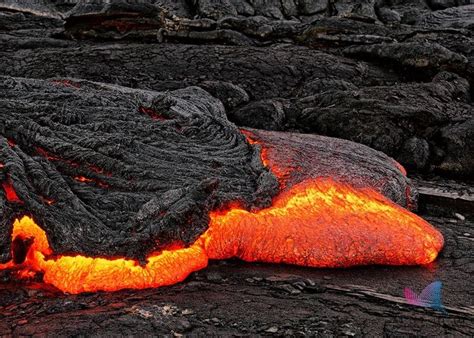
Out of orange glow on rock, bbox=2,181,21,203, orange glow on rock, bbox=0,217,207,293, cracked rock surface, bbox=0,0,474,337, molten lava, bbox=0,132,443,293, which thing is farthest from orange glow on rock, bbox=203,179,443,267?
orange glow on rock, bbox=2,181,21,203

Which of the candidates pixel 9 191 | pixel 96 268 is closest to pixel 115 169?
pixel 9 191

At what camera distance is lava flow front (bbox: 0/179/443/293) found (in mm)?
3455

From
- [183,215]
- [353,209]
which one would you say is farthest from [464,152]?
[183,215]

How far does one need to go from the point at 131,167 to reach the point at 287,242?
54.1 inches

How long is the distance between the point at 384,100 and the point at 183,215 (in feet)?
16.7

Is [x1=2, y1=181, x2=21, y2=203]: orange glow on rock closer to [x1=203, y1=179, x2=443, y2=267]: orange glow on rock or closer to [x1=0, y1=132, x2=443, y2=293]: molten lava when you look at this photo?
[x1=0, y1=132, x2=443, y2=293]: molten lava

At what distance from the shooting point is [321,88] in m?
9.01

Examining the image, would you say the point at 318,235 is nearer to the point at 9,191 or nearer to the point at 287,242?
the point at 287,242

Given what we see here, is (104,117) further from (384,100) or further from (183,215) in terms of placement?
(384,100)

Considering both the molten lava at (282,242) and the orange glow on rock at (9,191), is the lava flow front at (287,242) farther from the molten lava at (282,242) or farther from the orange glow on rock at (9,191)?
the orange glow on rock at (9,191)

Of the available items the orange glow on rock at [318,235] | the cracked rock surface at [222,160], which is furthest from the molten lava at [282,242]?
the cracked rock surface at [222,160]

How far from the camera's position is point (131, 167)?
4078 millimetres

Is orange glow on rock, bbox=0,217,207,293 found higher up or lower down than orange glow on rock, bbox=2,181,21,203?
lower down

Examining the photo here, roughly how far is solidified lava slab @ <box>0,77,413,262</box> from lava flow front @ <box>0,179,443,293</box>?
12cm
